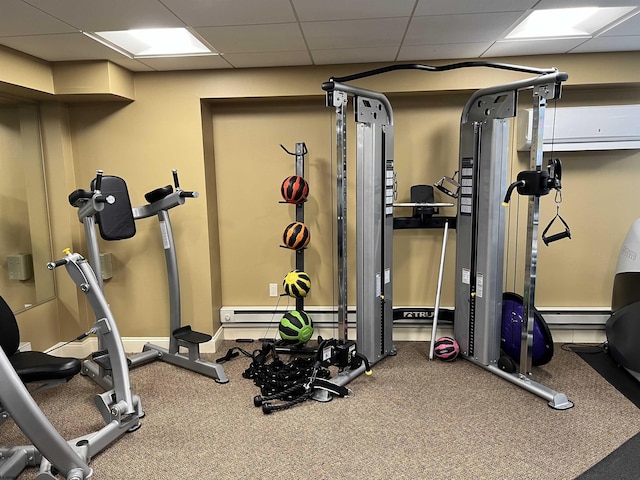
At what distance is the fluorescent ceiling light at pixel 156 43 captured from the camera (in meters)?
2.84

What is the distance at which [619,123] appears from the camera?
3373 mm

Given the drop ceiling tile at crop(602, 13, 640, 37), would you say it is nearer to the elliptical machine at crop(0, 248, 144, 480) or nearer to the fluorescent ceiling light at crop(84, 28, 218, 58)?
the fluorescent ceiling light at crop(84, 28, 218, 58)

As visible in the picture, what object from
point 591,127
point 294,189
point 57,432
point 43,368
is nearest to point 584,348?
point 591,127

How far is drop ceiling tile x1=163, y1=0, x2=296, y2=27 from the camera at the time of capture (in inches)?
87.4

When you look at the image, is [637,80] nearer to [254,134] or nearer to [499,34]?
[499,34]

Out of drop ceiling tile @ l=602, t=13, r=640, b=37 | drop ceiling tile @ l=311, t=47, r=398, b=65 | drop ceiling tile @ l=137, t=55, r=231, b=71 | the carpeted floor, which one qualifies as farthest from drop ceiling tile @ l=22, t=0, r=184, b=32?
drop ceiling tile @ l=602, t=13, r=640, b=37

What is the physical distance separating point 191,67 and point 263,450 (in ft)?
9.19

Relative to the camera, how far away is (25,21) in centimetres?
237

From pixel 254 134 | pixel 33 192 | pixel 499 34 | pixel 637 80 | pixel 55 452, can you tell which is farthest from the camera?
pixel 254 134

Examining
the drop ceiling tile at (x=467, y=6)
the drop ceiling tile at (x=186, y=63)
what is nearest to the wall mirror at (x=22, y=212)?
the drop ceiling tile at (x=186, y=63)

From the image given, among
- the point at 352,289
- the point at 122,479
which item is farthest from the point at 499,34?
the point at 122,479

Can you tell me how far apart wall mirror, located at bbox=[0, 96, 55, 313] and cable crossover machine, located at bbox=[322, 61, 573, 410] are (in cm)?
245

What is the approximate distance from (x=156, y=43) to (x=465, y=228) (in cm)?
263

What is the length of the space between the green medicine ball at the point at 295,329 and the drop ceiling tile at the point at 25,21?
2.44m
